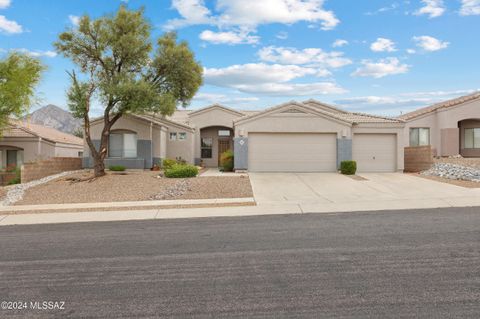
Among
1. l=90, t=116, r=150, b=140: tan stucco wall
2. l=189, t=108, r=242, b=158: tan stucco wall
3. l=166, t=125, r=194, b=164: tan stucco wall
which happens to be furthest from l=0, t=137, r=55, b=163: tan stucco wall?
l=189, t=108, r=242, b=158: tan stucco wall

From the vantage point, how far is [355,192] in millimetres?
15562

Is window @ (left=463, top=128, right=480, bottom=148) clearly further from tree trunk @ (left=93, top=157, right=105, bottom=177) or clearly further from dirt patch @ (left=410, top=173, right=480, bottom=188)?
tree trunk @ (left=93, top=157, right=105, bottom=177)

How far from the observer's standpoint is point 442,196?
1380 cm

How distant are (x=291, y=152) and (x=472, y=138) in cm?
1615

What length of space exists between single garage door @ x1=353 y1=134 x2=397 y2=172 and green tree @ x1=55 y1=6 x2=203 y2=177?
11672mm

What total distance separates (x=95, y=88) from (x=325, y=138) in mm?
13770

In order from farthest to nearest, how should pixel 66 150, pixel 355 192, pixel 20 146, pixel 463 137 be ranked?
1. pixel 66 150
2. pixel 463 137
3. pixel 20 146
4. pixel 355 192

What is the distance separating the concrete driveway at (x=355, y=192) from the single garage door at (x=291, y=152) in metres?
1.64

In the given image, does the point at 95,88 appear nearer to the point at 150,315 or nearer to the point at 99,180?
the point at 99,180

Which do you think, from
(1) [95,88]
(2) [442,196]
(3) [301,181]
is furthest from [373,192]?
(1) [95,88]

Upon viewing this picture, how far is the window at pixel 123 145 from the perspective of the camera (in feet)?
83.6

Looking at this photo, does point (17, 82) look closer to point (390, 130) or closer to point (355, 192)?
point (355, 192)

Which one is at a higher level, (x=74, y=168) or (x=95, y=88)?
(x=95, y=88)

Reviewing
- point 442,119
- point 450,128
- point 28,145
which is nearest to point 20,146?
point 28,145
